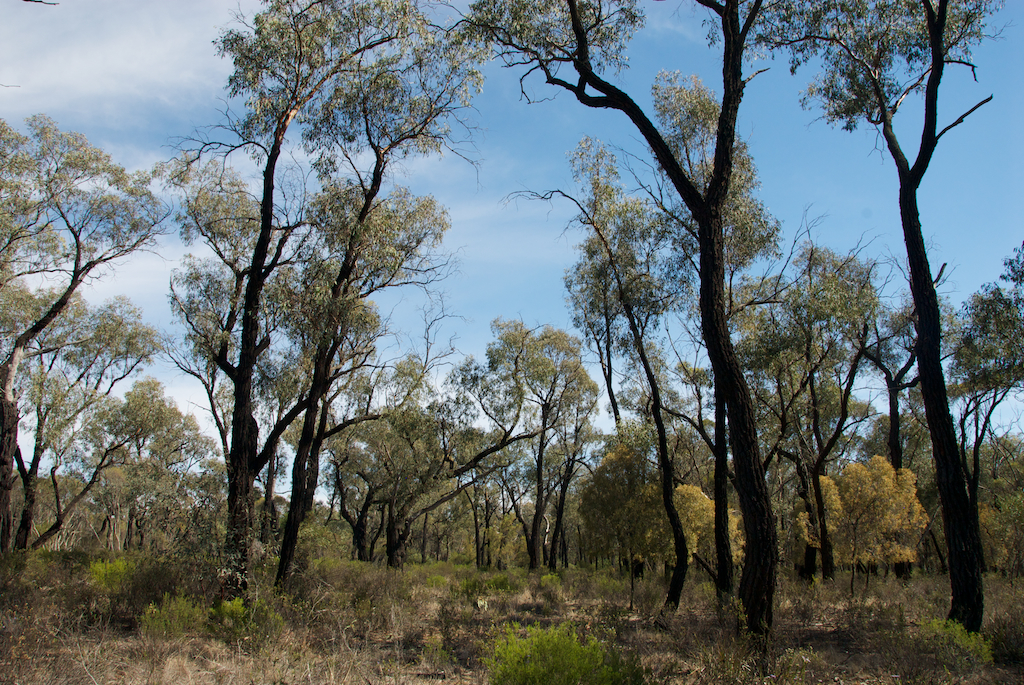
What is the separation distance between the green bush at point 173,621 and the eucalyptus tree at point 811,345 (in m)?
Result: 12.2

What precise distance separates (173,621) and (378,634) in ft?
12.2

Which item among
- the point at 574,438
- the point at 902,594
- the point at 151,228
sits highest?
the point at 151,228

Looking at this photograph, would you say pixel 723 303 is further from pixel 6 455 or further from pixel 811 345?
pixel 6 455

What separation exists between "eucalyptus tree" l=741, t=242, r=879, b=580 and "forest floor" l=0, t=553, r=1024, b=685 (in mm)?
4660

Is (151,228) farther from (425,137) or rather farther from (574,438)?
(574,438)

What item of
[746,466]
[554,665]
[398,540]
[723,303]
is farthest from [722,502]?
[398,540]

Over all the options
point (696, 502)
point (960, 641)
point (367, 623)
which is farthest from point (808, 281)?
point (367, 623)

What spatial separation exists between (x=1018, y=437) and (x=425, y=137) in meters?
33.3

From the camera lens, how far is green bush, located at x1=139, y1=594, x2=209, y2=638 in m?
6.40

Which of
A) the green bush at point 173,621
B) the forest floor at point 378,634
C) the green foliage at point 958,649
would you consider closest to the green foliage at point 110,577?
the forest floor at point 378,634

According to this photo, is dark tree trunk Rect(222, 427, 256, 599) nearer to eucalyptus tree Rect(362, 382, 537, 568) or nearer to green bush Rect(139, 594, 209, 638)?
green bush Rect(139, 594, 209, 638)

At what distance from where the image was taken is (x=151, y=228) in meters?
16.2

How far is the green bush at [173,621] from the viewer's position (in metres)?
6.40

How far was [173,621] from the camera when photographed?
21.9 ft
